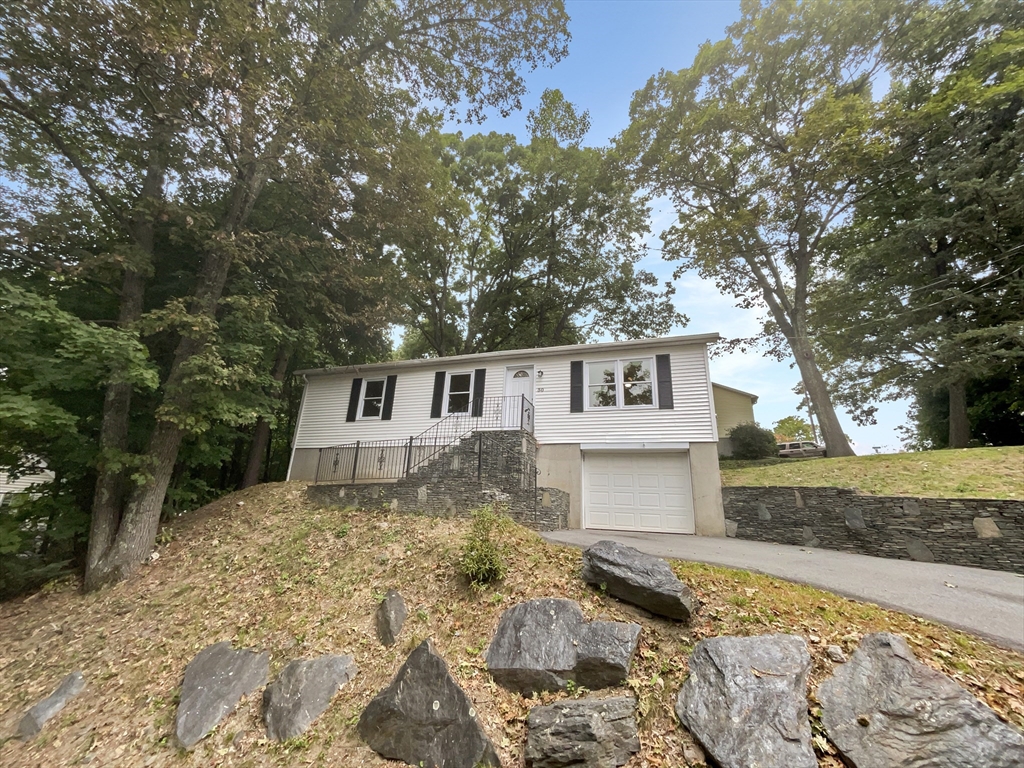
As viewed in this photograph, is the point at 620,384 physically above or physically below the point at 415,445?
above

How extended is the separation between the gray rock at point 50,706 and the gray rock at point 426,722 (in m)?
4.12

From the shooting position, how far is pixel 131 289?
26.0 ft

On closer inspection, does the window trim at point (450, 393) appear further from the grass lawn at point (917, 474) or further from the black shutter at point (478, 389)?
the grass lawn at point (917, 474)

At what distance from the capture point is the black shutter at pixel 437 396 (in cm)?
1198

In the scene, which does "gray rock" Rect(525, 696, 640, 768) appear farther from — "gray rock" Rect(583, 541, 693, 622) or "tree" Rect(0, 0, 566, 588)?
"tree" Rect(0, 0, 566, 588)

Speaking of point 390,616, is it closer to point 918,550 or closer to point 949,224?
point 918,550

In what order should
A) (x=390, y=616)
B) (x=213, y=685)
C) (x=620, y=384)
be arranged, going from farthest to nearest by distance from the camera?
(x=620, y=384), (x=390, y=616), (x=213, y=685)

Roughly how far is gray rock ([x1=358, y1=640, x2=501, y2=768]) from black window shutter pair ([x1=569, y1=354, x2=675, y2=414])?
7.47m

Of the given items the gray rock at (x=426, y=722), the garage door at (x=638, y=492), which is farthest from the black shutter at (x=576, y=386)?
the gray rock at (x=426, y=722)

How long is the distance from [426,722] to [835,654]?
3823 millimetres

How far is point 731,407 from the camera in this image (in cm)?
1983

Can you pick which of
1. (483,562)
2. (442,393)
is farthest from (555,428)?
(483,562)

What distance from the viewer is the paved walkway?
13.5 ft

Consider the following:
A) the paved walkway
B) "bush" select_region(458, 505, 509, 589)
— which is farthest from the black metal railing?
"bush" select_region(458, 505, 509, 589)
